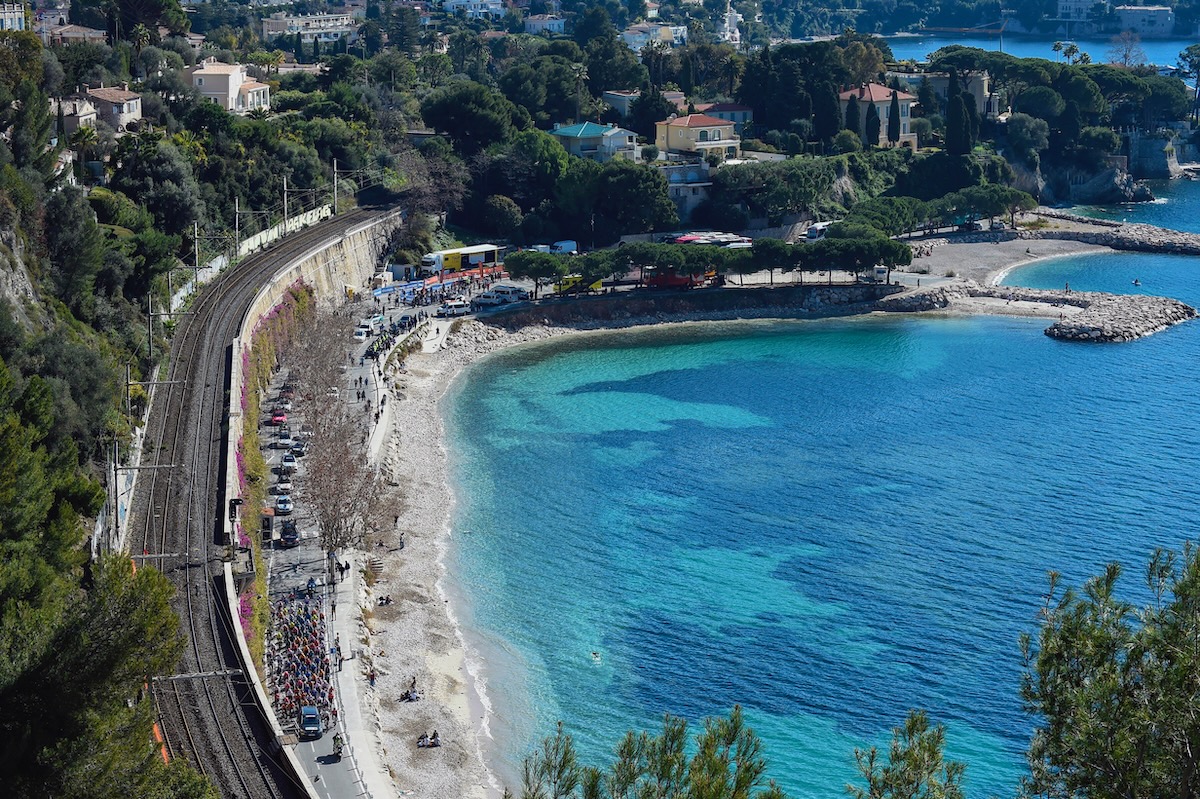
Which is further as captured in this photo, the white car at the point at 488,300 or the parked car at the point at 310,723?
the white car at the point at 488,300

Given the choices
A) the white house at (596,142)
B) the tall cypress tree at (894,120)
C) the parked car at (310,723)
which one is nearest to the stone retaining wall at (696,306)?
the white house at (596,142)

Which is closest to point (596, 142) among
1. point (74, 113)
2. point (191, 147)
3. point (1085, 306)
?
point (191, 147)

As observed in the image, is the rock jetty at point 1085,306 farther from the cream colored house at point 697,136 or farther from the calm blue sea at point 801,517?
the cream colored house at point 697,136

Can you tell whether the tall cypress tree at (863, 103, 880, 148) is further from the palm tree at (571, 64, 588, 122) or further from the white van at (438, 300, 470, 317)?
the white van at (438, 300, 470, 317)

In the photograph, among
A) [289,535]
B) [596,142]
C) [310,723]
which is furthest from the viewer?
[596,142]

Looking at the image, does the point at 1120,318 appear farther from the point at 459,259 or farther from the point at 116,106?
the point at 116,106

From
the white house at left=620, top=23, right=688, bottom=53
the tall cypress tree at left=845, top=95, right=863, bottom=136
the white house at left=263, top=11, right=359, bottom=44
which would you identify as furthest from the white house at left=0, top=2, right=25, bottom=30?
the white house at left=620, top=23, right=688, bottom=53

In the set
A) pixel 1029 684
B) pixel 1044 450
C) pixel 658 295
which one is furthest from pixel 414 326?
pixel 1029 684
